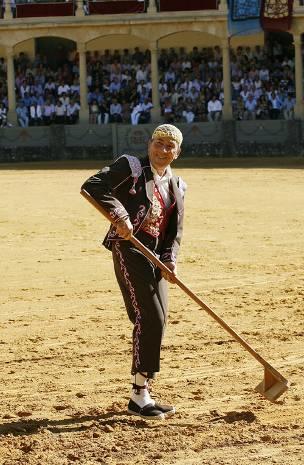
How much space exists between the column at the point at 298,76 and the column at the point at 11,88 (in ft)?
29.0

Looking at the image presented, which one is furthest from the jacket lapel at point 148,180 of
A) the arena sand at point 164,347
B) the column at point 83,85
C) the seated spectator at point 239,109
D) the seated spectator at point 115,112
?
the column at point 83,85

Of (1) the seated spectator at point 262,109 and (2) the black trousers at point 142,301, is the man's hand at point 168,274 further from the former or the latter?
(1) the seated spectator at point 262,109

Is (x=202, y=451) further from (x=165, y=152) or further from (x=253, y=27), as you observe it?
(x=253, y=27)

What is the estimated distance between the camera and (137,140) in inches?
1196

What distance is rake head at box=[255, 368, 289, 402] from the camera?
684 centimetres

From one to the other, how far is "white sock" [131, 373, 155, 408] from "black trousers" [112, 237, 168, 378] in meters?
0.08

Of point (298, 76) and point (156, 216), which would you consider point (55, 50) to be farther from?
point (156, 216)

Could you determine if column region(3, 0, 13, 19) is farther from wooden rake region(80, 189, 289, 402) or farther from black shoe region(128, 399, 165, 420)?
black shoe region(128, 399, 165, 420)

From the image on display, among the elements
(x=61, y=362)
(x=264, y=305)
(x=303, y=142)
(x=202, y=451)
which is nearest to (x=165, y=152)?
(x=202, y=451)

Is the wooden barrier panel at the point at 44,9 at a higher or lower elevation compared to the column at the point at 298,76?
higher

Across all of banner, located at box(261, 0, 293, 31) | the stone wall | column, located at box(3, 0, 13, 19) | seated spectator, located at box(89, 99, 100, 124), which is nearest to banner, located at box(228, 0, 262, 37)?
banner, located at box(261, 0, 293, 31)

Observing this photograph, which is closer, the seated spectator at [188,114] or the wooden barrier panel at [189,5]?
the seated spectator at [188,114]

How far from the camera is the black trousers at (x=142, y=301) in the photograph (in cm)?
669

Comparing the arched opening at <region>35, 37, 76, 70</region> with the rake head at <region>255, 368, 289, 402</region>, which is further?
the arched opening at <region>35, 37, 76, 70</region>
